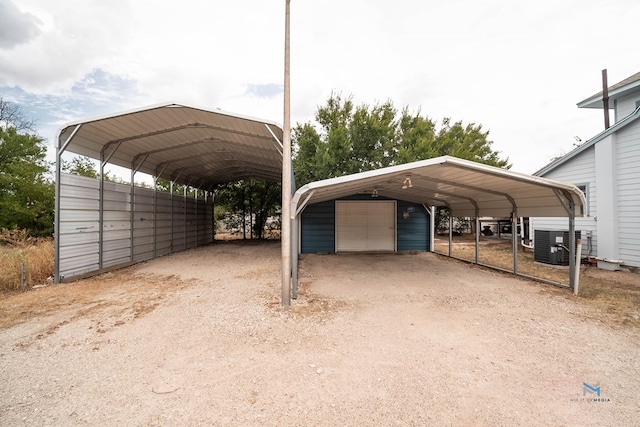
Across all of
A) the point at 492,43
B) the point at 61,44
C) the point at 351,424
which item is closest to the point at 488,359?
the point at 351,424

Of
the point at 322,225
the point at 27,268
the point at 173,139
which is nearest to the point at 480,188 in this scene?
the point at 322,225

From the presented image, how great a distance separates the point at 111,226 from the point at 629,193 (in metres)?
13.1

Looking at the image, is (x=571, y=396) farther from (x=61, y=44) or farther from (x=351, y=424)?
(x=61, y=44)

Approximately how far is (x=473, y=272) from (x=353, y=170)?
6.75 m

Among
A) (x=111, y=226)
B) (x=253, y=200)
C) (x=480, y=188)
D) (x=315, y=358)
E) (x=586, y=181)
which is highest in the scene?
(x=586, y=181)

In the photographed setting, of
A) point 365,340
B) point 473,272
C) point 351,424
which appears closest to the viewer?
point 351,424

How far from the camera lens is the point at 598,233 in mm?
7066

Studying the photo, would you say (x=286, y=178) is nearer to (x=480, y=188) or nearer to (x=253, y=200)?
(x=480, y=188)

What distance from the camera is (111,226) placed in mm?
6566

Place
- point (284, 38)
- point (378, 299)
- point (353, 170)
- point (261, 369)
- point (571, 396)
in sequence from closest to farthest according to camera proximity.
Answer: point (571, 396), point (261, 369), point (284, 38), point (378, 299), point (353, 170)

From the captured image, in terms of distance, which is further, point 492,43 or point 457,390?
point 492,43

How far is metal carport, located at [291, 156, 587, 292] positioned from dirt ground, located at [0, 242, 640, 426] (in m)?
1.41

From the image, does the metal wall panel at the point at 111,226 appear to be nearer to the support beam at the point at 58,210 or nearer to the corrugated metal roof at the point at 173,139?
the support beam at the point at 58,210

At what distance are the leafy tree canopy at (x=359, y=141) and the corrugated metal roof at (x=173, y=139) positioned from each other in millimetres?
3019
